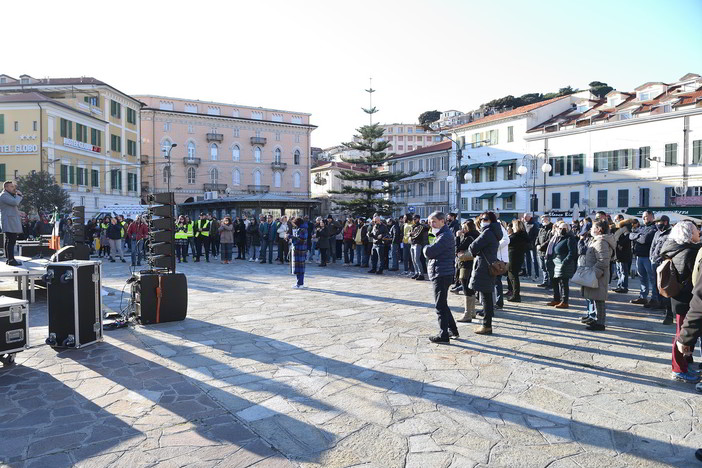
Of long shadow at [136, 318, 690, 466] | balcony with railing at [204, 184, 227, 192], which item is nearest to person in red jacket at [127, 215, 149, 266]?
long shadow at [136, 318, 690, 466]

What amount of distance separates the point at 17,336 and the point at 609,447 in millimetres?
5609

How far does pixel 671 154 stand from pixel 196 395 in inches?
1545

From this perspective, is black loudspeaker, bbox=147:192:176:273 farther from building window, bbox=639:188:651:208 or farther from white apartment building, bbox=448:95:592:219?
white apartment building, bbox=448:95:592:219

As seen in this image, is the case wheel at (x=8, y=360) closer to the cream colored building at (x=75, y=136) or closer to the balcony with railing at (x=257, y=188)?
the cream colored building at (x=75, y=136)

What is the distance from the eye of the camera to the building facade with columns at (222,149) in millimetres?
59500

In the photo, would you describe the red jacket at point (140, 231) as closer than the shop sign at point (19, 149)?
Yes

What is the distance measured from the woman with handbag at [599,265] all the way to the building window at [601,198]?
3585cm

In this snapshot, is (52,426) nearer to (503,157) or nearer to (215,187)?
(503,157)

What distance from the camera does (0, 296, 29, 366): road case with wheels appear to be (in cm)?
513

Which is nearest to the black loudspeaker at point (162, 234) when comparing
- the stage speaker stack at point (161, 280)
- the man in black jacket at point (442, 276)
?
the stage speaker stack at point (161, 280)

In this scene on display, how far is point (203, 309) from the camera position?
861 cm

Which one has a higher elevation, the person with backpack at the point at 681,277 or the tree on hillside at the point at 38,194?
the tree on hillside at the point at 38,194

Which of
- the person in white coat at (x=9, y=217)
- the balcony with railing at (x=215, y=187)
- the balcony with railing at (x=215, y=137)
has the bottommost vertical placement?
the person in white coat at (x=9, y=217)

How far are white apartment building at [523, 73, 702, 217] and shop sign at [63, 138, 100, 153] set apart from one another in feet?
125
